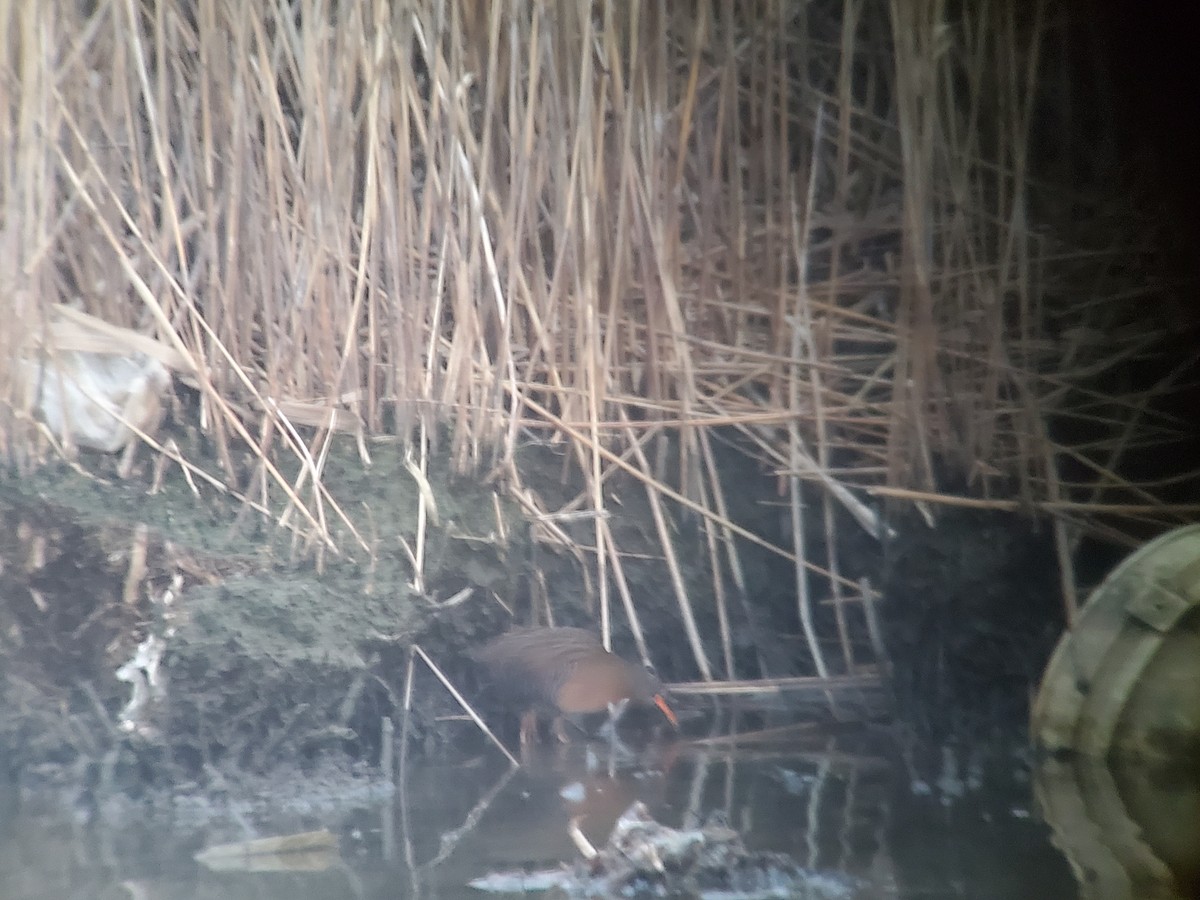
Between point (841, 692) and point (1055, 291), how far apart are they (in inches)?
27.6

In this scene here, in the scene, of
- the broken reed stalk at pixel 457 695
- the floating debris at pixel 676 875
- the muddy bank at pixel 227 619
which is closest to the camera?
the floating debris at pixel 676 875

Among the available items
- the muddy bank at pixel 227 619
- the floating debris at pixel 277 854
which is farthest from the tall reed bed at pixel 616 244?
the floating debris at pixel 277 854

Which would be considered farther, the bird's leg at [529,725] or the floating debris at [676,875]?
the bird's leg at [529,725]

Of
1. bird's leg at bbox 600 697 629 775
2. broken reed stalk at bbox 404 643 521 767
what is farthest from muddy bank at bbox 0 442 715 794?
bird's leg at bbox 600 697 629 775

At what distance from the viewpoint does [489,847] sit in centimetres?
131

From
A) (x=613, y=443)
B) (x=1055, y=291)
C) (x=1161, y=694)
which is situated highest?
(x=1055, y=291)

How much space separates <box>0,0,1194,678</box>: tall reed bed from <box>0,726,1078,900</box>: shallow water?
0.24 metres

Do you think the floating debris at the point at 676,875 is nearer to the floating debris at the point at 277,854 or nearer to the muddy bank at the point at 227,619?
the floating debris at the point at 277,854

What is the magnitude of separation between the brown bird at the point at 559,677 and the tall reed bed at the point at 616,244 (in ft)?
0.41

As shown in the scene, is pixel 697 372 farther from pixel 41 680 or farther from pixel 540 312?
pixel 41 680

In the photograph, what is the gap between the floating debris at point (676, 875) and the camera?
1179 millimetres

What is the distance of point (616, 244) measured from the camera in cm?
178

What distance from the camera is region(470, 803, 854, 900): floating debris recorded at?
1.18 m

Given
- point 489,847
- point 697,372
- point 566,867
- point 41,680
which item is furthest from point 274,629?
point 697,372
